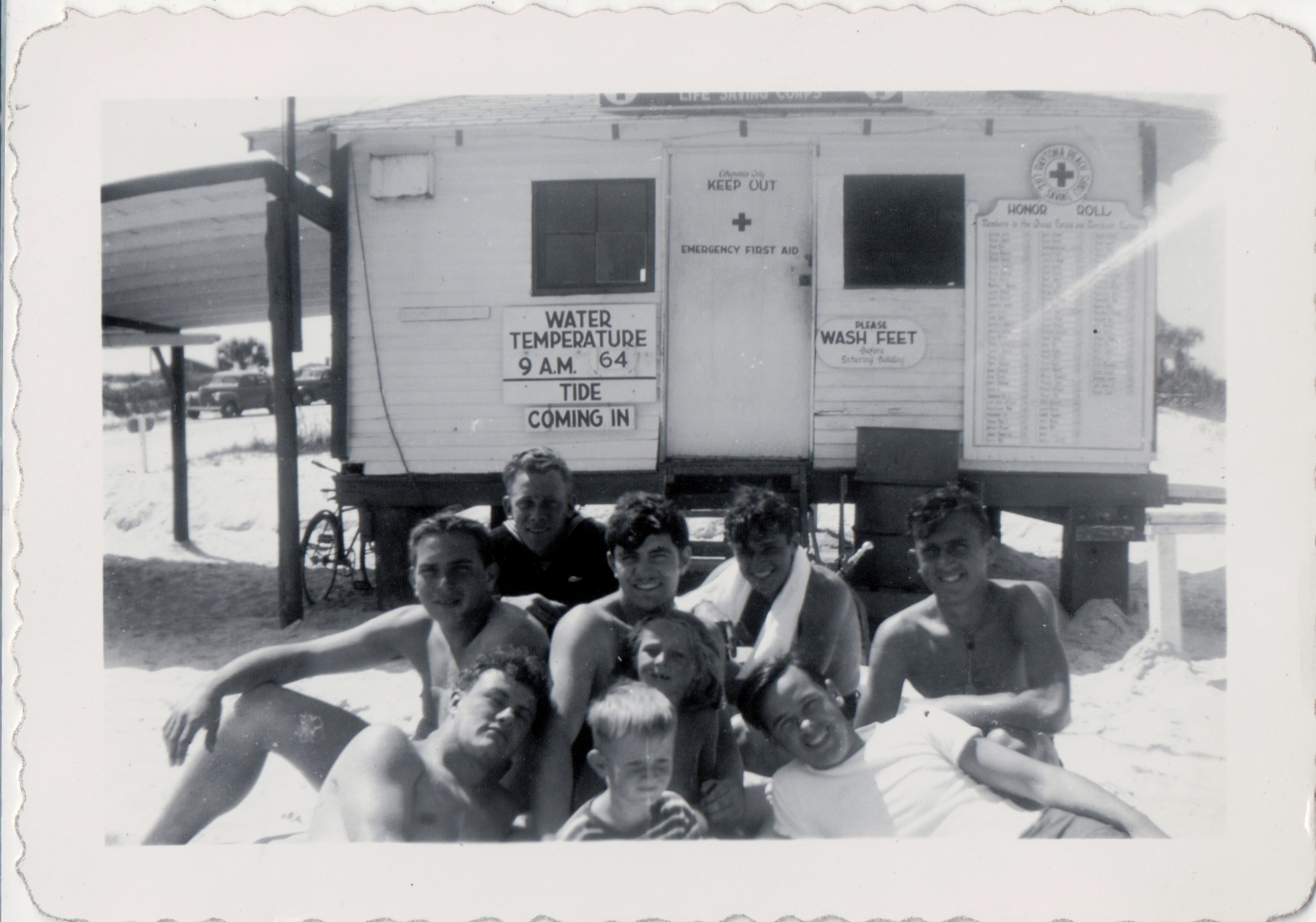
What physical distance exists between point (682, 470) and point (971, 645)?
2.75 metres

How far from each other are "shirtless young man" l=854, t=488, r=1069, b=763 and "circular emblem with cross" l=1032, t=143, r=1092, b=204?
2456 millimetres

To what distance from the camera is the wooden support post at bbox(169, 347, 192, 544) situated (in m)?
6.91

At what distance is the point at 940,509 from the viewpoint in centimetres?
258

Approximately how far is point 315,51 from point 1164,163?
9.47ft

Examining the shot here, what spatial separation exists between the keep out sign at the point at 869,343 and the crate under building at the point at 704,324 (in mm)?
12

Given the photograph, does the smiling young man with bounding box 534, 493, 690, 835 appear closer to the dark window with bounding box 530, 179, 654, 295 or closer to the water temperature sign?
the water temperature sign

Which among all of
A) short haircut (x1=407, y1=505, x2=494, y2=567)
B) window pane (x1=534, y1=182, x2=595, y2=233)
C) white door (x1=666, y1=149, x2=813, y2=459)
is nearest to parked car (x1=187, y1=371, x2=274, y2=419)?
window pane (x1=534, y1=182, x2=595, y2=233)

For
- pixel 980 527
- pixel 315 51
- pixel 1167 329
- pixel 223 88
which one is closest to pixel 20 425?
pixel 223 88

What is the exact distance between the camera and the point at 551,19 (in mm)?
2621

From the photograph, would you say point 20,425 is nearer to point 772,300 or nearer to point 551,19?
point 551,19

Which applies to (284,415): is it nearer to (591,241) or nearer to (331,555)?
(331,555)

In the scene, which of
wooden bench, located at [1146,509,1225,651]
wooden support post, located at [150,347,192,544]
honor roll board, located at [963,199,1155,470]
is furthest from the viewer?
wooden support post, located at [150,347,192,544]

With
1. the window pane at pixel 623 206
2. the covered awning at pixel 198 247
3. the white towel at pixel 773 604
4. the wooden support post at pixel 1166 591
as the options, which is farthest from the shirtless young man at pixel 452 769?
the window pane at pixel 623 206

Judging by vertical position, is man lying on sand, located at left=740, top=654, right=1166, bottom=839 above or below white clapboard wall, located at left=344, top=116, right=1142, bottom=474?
below
